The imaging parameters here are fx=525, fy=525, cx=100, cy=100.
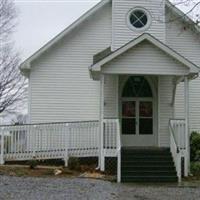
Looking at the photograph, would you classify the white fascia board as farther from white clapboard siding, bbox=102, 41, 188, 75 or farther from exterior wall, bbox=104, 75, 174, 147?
white clapboard siding, bbox=102, 41, 188, 75

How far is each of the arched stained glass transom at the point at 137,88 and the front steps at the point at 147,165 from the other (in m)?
3.29

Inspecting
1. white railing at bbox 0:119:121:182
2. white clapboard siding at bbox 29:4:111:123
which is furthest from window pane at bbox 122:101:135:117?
white railing at bbox 0:119:121:182

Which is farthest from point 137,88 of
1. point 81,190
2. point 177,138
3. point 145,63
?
point 81,190

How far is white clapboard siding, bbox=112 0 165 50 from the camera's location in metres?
22.6

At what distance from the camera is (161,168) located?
1881 centimetres

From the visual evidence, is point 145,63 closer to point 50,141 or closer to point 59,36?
point 50,141

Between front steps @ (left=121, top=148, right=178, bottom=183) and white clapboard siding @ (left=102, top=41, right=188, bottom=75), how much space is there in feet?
10.2

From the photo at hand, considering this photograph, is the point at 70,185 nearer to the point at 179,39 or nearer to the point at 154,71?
the point at 154,71

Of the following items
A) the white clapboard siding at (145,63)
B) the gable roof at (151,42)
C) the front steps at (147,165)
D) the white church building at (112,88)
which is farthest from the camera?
the white church building at (112,88)

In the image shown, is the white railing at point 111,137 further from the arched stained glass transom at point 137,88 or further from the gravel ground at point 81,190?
the arched stained glass transom at point 137,88

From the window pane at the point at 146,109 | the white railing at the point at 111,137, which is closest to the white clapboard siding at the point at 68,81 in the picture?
the window pane at the point at 146,109

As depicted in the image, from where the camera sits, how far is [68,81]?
23.6 metres

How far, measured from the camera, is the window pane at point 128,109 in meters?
22.8

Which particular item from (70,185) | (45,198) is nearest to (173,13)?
(70,185)
